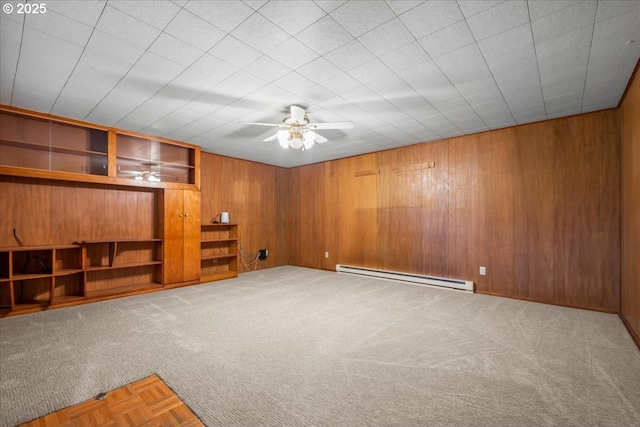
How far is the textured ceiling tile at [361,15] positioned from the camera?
180 centimetres

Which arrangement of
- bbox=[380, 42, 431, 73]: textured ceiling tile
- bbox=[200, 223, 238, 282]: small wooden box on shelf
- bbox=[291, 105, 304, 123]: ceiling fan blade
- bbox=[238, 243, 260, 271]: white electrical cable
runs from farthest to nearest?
1. bbox=[238, 243, 260, 271]: white electrical cable
2. bbox=[200, 223, 238, 282]: small wooden box on shelf
3. bbox=[291, 105, 304, 123]: ceiling fan blade
4. bbox=[380, 42, 431, 73]: textured ceiling tile

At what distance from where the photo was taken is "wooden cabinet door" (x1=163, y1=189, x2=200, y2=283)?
15.5 feet

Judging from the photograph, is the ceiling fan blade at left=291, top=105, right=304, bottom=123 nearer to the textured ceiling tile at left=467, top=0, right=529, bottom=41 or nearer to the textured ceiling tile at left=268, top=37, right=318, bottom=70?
the textured ceiling tile at left=268, top=37, right=318, bottom=70

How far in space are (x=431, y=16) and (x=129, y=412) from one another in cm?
322

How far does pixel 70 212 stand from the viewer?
161 inches

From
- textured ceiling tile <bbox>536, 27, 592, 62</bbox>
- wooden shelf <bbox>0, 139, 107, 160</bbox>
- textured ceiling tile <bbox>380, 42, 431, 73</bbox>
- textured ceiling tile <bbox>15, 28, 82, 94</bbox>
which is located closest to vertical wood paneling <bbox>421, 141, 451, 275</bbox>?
textured ceiling tile <bbox>536, 27, 592, 62</bbox>

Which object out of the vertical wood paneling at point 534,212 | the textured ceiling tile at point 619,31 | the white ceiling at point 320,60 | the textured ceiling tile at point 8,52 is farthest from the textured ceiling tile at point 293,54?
the vertical wood paneling at point 534,212

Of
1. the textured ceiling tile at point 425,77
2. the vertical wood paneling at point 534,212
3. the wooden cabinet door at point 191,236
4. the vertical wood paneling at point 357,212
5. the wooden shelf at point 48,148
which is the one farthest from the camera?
the vertical wood paneling at point 357,212

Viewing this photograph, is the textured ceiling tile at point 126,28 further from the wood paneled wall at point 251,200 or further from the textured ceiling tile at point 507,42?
the wood paneled wall at point 251,200

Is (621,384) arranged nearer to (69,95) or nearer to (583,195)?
(583,195)

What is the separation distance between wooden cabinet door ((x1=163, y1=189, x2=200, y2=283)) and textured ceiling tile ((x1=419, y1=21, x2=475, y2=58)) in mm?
4381

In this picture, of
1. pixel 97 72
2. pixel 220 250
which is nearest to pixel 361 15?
pixel 97 72

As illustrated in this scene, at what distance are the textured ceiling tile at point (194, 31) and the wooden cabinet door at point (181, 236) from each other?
126 inches

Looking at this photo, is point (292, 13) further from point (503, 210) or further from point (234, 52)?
point (503, 210)
